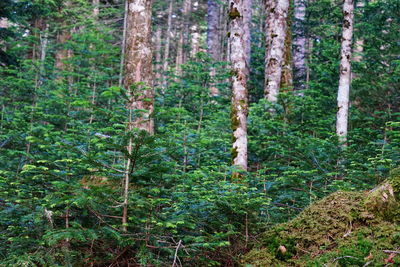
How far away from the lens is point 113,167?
14.1ft

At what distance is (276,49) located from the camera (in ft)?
33.7

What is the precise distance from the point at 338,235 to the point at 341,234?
3cm

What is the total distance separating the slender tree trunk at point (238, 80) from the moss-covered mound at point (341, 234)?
3034mm

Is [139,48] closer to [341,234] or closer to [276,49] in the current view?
[276,49]

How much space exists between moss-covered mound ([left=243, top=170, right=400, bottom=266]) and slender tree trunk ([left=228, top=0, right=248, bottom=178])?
3.03m

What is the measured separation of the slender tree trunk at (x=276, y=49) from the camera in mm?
10141

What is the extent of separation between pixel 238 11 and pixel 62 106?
5752 millimetres

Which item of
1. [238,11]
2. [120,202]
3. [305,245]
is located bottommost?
[305,245]

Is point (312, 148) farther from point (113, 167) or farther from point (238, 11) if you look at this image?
point (113, 167)

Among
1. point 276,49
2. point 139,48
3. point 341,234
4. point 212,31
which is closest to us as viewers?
point 341,234

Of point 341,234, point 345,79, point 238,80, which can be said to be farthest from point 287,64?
point 341,234

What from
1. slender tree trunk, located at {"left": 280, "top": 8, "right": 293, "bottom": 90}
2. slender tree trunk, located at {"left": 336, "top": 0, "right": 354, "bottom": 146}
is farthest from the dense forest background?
slender tree trunk, located at {"left": 336, "top": 0, "right": 354, "bottom": 146}

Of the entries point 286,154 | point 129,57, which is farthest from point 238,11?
point 286,154

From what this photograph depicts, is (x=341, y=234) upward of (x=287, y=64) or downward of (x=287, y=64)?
downward
